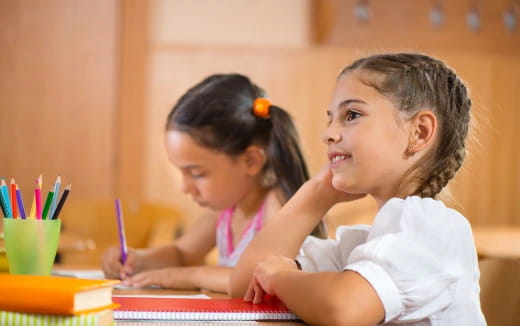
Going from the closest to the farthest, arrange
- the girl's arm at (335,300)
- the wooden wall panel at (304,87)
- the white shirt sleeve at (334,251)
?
the girl's arm at (335,300)
the white shirt sleeve at (334,251)
the wooden wall panel at (304,87)

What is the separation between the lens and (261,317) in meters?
1.09

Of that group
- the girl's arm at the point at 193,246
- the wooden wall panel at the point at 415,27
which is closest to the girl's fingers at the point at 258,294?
the girl's arm at the point at 193,246

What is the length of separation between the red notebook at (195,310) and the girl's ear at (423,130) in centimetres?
31

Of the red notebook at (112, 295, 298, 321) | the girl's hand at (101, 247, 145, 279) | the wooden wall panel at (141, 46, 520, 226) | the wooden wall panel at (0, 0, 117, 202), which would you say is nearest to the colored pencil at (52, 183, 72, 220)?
the red notebook at (112, 295, 298, 321)

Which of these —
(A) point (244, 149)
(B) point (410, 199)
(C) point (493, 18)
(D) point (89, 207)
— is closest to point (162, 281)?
(A) point (244, 149)

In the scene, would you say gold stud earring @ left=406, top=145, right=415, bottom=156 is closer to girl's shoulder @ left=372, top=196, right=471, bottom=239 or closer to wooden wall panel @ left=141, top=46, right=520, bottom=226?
girl's shoulder @ left=372, top=196, right=471, bottom=239

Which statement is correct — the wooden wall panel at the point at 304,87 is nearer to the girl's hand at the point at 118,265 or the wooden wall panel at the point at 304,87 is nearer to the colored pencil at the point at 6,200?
the girl's hand at the point at 118,265

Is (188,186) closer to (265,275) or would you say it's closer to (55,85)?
(265,275)

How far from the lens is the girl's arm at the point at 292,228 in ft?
4.57

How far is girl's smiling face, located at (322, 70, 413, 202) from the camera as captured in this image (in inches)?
47.2

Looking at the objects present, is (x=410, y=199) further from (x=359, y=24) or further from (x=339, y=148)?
(x=359, y=24)

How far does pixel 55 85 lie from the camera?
5.33 m

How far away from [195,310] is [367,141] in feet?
1.17

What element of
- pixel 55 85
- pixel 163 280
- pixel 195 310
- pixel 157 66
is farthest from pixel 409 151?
pixel 55 85
